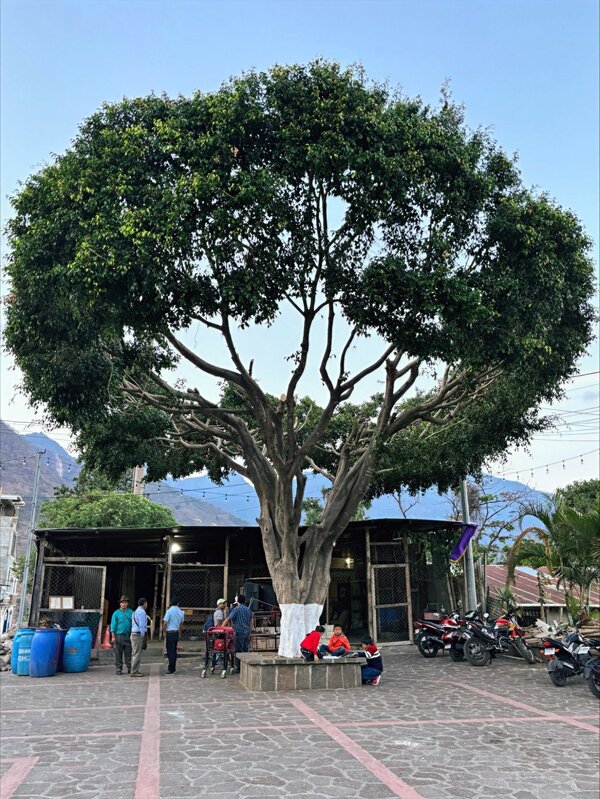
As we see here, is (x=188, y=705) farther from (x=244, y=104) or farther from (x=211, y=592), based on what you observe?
(x=211, y=592)

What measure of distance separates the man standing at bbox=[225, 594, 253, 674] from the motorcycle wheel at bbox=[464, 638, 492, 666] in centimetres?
504

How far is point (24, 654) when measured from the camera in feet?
45.5

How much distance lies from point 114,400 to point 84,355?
8.64 ft

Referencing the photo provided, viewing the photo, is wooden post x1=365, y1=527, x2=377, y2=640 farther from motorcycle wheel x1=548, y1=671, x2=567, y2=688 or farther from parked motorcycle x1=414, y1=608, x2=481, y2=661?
motorcycle wheel x1=548, y1=671, x2=567, y2=688

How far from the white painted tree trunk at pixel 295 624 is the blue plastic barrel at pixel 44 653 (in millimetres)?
5273

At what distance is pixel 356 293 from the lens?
37.4ft

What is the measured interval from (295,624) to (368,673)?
65.7 inches

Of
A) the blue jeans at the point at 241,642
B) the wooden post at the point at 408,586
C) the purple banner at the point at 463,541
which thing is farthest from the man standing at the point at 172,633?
the purple banner at the point at 463,541

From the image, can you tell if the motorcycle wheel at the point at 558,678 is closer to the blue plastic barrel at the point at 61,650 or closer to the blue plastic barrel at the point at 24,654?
the blue plastic barrel at the point at 61,650

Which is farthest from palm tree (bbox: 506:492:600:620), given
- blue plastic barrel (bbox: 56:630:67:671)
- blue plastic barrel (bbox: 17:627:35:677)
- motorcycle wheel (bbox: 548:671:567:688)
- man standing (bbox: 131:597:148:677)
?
blue plastic barrel (bbox: 17:627:35:677)

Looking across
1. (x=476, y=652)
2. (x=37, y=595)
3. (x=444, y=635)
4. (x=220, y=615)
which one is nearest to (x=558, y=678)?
(x=476, y=652)

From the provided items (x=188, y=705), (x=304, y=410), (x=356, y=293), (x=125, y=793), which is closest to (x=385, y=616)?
(x=304, y=410)

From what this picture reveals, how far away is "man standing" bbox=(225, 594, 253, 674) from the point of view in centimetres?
1434

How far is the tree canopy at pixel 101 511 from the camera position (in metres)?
39.1
